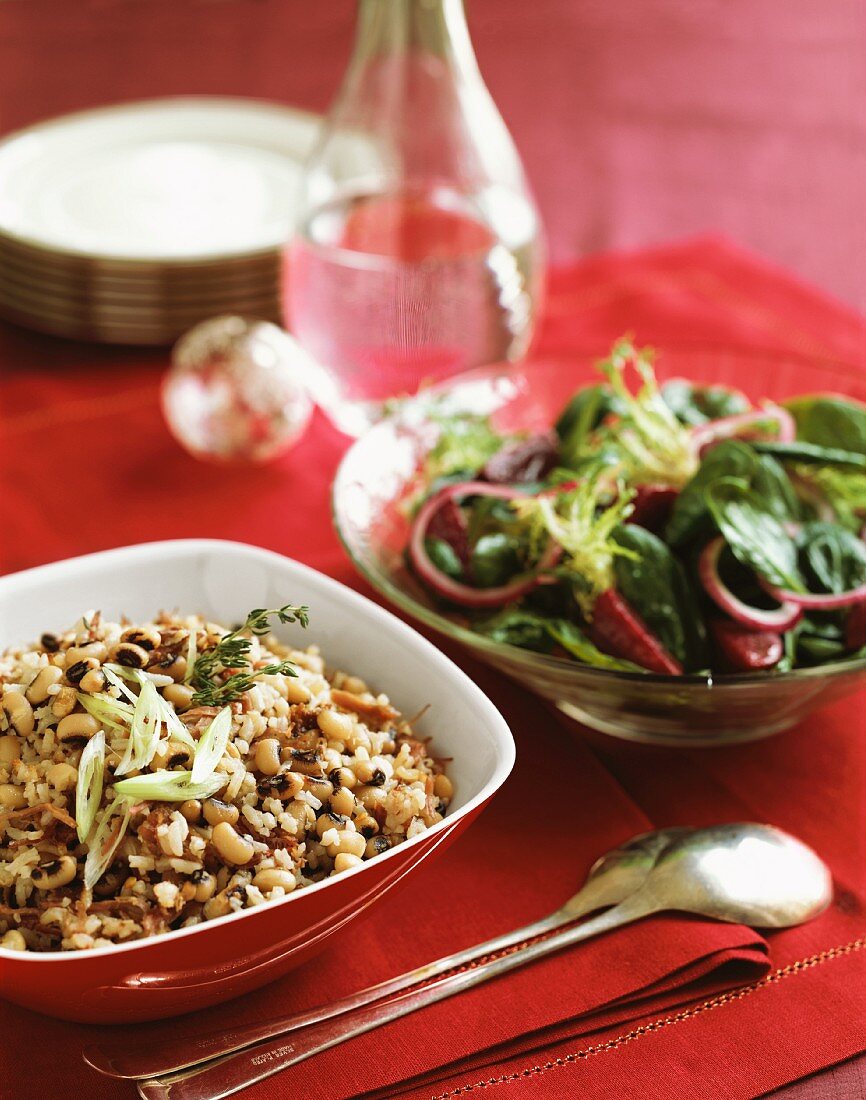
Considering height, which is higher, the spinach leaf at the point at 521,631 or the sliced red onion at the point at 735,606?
the sliced red onion at the point at 735,606

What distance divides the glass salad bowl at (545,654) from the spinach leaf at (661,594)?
0.32 feet

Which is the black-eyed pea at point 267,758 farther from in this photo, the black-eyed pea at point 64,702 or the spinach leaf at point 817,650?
the spinach leaf at point 817,650

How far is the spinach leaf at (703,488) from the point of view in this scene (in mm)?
1629

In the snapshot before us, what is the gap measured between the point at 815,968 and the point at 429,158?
1537 mm

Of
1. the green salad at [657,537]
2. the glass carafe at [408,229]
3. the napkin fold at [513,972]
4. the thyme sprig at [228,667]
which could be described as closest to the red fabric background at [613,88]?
the glass carafe at [408,229]

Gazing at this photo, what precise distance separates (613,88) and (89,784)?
2.95 m

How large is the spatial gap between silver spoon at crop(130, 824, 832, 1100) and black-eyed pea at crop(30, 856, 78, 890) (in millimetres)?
250

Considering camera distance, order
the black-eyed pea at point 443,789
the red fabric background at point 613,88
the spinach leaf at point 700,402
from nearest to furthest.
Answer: the black-eyed pea at point 443,789
the spinach leaf at point 700,402
the red fabric background at point 613,88

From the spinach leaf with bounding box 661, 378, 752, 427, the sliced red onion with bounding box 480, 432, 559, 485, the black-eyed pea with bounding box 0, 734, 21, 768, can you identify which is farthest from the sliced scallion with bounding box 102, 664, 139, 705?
the spinach leaf with bounding box 661, 378, 752, 427

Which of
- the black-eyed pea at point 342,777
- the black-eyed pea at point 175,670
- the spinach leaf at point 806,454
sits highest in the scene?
the spinach leaf at point 806,454

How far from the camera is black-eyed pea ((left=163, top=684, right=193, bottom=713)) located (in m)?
1.22

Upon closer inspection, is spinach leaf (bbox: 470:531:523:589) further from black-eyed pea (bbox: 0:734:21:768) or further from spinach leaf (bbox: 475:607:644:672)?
black-eyed pea (bbox: 0:734:21:768)

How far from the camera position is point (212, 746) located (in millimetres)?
1170

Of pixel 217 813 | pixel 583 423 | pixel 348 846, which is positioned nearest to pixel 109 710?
pixel 217 813
